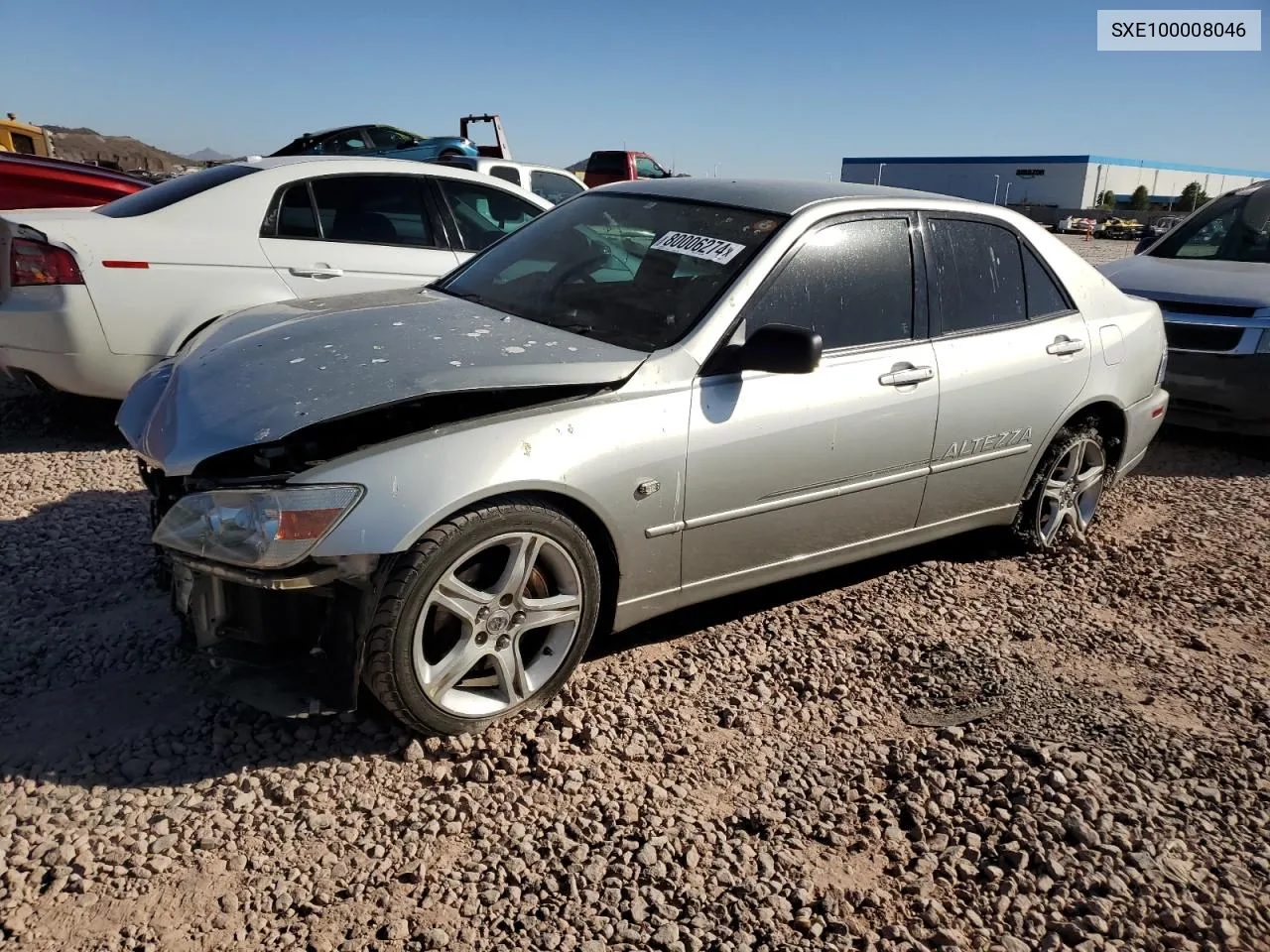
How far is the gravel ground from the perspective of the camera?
225 centimetres

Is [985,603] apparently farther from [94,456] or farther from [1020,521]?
[94,456]

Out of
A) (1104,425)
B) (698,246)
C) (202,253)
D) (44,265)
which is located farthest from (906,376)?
(44,265)

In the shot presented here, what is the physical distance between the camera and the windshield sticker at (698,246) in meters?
3.43

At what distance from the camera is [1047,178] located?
257 feet

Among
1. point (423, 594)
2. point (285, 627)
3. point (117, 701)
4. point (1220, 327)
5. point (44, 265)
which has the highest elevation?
point (44, 265)

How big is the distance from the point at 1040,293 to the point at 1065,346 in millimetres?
265

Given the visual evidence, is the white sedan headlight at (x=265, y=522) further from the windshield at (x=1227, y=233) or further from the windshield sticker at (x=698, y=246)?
the windshield at (x=1227, y=233)

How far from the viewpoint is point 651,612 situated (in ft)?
10.5

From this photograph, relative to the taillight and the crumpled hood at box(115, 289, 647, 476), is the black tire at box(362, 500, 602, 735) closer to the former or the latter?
the crumpled hood at box(115, 289, 647, 476)

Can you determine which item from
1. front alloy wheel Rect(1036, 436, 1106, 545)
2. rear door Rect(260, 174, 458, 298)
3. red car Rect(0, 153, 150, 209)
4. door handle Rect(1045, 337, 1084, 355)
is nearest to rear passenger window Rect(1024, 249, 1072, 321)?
door handle Rect(1045, 337, 1084, 355)

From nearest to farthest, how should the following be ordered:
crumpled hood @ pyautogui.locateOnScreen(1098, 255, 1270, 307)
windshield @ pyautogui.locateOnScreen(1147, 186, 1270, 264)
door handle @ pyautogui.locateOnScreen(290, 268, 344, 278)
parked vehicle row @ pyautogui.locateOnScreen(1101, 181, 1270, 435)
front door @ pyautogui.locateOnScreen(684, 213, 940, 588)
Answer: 1. front door @ pyautogui.locateOnScreen(684, 213, 940, 588)
2. door handle @ pyautogui.locateOnScreen(290, 268, 344, 278)
3. parked vehicle row @ pyautogui.locateOnScreen(1101, 181, 1270, 435)
4. crumpled hood @ pyautogui.locateOnScreen(1098, 255, 1270, 307)
5. windshield @ pyautogui.locateOnScreen(1147, 186, 1270, 264)

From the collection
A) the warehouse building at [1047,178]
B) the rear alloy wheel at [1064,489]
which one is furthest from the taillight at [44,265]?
the warehouse building at [1047,178]

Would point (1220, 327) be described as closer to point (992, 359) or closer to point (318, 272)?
point (992, 359)

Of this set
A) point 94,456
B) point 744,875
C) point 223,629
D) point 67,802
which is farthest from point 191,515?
point 94,456
